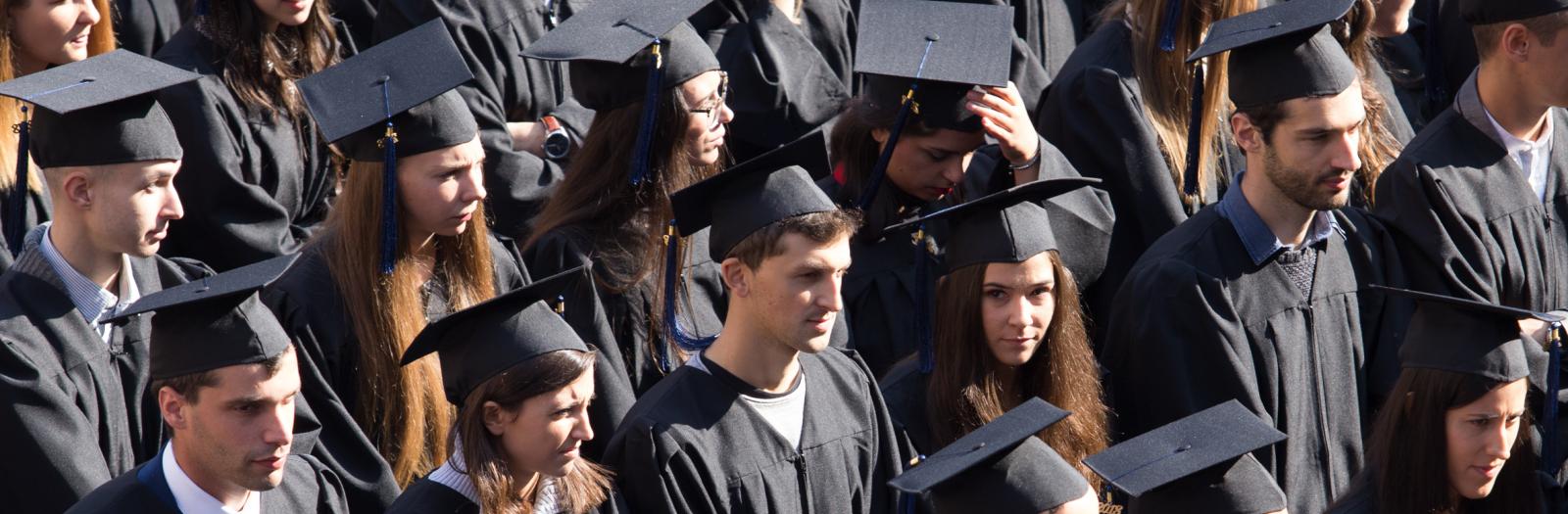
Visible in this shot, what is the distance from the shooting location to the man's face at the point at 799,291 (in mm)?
4195

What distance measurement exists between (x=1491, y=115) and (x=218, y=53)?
381cm

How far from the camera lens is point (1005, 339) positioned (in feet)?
15.3

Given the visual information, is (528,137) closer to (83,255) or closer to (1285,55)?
(83,255)

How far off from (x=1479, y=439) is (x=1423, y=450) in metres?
0.16

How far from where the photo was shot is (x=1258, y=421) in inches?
160

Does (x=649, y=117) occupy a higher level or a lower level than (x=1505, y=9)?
lower

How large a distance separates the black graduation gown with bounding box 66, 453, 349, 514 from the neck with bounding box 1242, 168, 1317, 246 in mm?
2460

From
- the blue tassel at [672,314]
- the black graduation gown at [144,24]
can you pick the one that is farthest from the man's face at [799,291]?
the black graduation gown at [144,24]

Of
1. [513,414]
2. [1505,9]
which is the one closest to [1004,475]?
[513,414]

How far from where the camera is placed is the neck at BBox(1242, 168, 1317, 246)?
4.85 m

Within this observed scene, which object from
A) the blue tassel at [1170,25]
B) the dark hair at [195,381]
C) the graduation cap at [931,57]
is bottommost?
the dark hair at [195,381]

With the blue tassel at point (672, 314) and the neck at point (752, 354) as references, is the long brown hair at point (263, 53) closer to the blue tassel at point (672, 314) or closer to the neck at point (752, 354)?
the blue tassel at point (672, 314)

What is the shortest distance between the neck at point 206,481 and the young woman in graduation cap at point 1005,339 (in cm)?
171

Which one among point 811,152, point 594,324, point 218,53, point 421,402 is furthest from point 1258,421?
point 218,53
